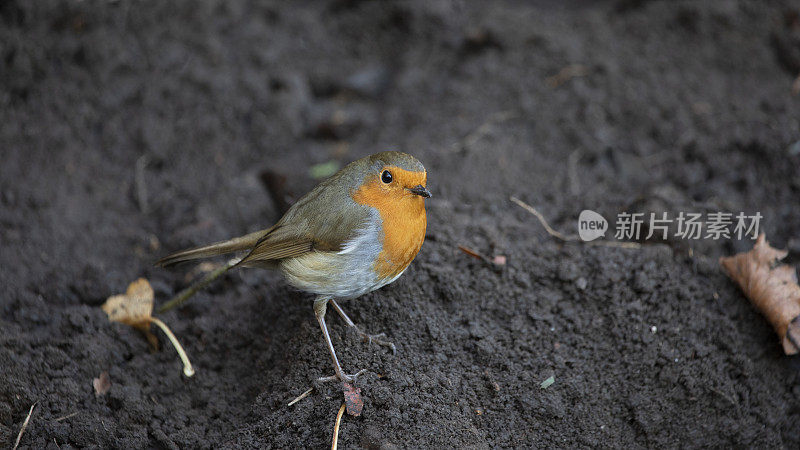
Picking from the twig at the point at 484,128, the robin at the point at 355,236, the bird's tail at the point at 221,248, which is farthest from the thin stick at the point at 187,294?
the twig at the point at 484,128

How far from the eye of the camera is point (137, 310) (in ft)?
10.8

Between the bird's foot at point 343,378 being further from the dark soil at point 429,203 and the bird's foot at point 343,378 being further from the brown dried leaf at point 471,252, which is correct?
the brown dried leaf at point 471,252

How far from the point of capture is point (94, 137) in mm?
4523

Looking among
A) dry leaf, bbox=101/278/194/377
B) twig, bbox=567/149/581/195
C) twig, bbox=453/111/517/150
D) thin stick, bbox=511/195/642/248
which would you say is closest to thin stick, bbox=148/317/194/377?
dry leaf, bbox=101/278/194/377

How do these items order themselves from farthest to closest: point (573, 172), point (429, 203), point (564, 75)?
point (564, 75) < point (573, 172) < point (429, 203)

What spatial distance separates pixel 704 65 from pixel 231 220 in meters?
3.58

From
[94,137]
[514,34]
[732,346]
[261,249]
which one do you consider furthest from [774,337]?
[94,137]

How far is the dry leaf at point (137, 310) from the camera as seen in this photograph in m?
3.29

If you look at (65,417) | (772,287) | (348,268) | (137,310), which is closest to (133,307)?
(137,310)

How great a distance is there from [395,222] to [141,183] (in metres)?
2.34

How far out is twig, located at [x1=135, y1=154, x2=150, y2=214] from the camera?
436cm

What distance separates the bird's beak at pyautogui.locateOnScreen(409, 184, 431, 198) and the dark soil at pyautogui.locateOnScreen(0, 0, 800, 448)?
516 mm

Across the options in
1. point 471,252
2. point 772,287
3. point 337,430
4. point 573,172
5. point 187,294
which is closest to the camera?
point 337,430

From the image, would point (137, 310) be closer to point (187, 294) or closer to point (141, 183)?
point (187, 294)
